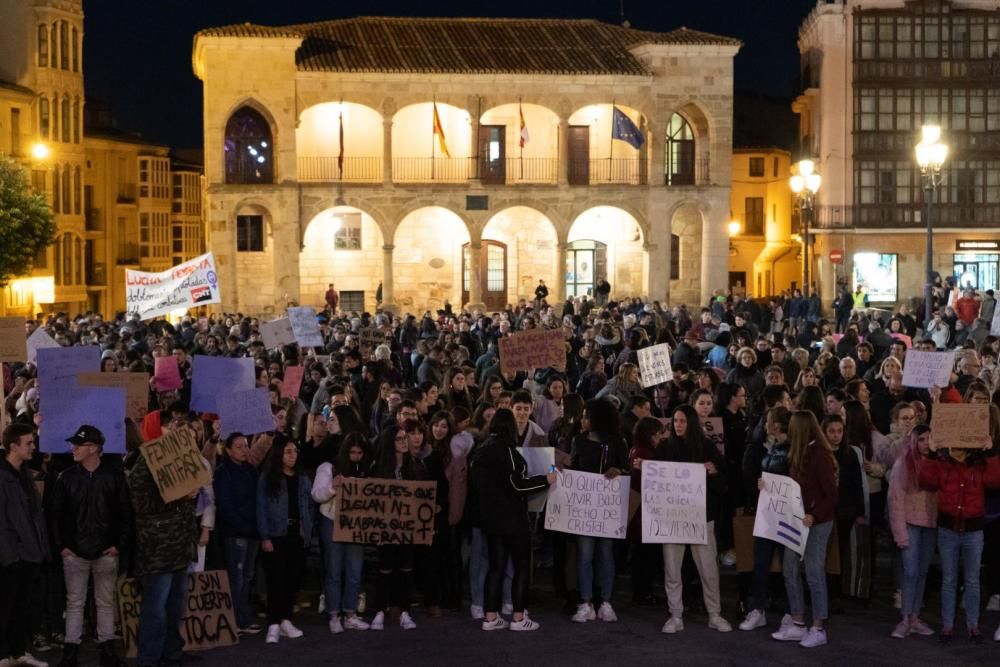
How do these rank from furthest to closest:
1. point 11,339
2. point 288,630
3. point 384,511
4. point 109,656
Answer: point 11,339 → point 384,511 → point 288,630 → point 109,656

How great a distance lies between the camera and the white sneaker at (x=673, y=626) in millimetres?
11336

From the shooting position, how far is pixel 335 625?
11.4m

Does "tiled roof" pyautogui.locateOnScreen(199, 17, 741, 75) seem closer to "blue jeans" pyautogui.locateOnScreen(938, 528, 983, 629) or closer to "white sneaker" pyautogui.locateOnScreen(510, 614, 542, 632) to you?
"white sneaker" pyautogui.locateOnScreen(510, 614, 542, 632)

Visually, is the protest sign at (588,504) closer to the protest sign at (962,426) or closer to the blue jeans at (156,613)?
the protest sign at (962,426)

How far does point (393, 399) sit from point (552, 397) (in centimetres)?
163

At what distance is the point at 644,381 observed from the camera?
15.8m

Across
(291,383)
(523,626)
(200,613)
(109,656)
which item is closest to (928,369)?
(523,626)

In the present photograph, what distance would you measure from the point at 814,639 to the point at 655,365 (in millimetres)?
5425

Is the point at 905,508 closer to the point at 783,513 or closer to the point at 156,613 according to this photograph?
the point at 783,513

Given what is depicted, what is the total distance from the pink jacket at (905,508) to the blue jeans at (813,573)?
1.55ft

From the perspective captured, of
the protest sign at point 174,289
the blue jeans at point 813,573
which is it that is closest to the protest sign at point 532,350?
the blue jeans at point 813,573

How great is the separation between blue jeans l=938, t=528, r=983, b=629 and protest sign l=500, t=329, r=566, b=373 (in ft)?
20.6

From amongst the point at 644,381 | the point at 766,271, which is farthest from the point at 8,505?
the point at 766,271

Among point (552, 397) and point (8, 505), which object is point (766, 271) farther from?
point (8, 505)
